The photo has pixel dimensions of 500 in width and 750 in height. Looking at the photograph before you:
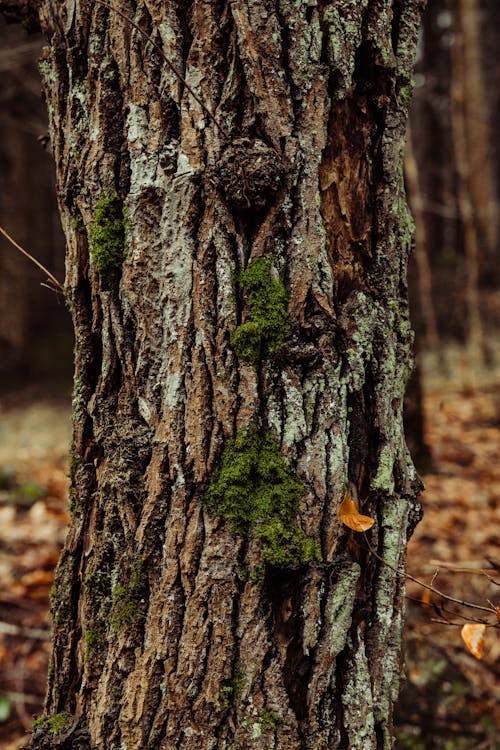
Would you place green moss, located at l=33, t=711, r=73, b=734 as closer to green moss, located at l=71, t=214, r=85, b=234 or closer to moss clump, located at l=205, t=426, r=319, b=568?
moss clump, located at l=205, t=426, r=319, b=568

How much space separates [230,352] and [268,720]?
86 centimetres

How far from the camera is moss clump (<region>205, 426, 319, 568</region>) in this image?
1.35 m

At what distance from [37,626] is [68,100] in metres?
2.94

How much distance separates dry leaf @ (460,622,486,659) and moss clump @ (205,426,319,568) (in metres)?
0.54

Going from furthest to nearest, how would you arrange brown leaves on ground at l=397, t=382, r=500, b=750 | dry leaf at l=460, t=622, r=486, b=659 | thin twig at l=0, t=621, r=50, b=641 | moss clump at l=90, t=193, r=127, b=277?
thin twig at l=0, t=621, r=50, b=641 < brown leaves on ground at l=397, t=382, r=500, b=750 < dry leaf at l=460, t=622, r=486, b=659 < moss clump at l=90, t=193, r=127, b=277

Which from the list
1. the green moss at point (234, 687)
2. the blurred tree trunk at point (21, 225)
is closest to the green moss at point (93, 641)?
the green moss at point (234, 687)

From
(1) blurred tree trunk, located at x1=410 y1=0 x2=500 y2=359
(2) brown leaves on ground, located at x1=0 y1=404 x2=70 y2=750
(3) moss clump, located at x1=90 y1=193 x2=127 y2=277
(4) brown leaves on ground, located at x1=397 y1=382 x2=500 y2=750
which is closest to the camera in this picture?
(3) moss clump, located at x1=90 y1=193 x2=127 y2=277

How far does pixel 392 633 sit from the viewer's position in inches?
58.9

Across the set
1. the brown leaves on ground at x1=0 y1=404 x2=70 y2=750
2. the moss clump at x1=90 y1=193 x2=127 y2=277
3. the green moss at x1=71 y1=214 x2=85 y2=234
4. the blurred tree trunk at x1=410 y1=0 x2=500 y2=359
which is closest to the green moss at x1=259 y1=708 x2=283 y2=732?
the moss clump at x1=90 y1=193 x2=127 y2=277

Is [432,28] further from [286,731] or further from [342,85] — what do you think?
[286,731]

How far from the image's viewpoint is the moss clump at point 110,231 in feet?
4.65

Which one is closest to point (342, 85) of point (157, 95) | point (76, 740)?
point (157, 95)

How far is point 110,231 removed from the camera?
1.42 meters

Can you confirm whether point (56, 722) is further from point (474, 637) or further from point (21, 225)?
point (21, 225)
